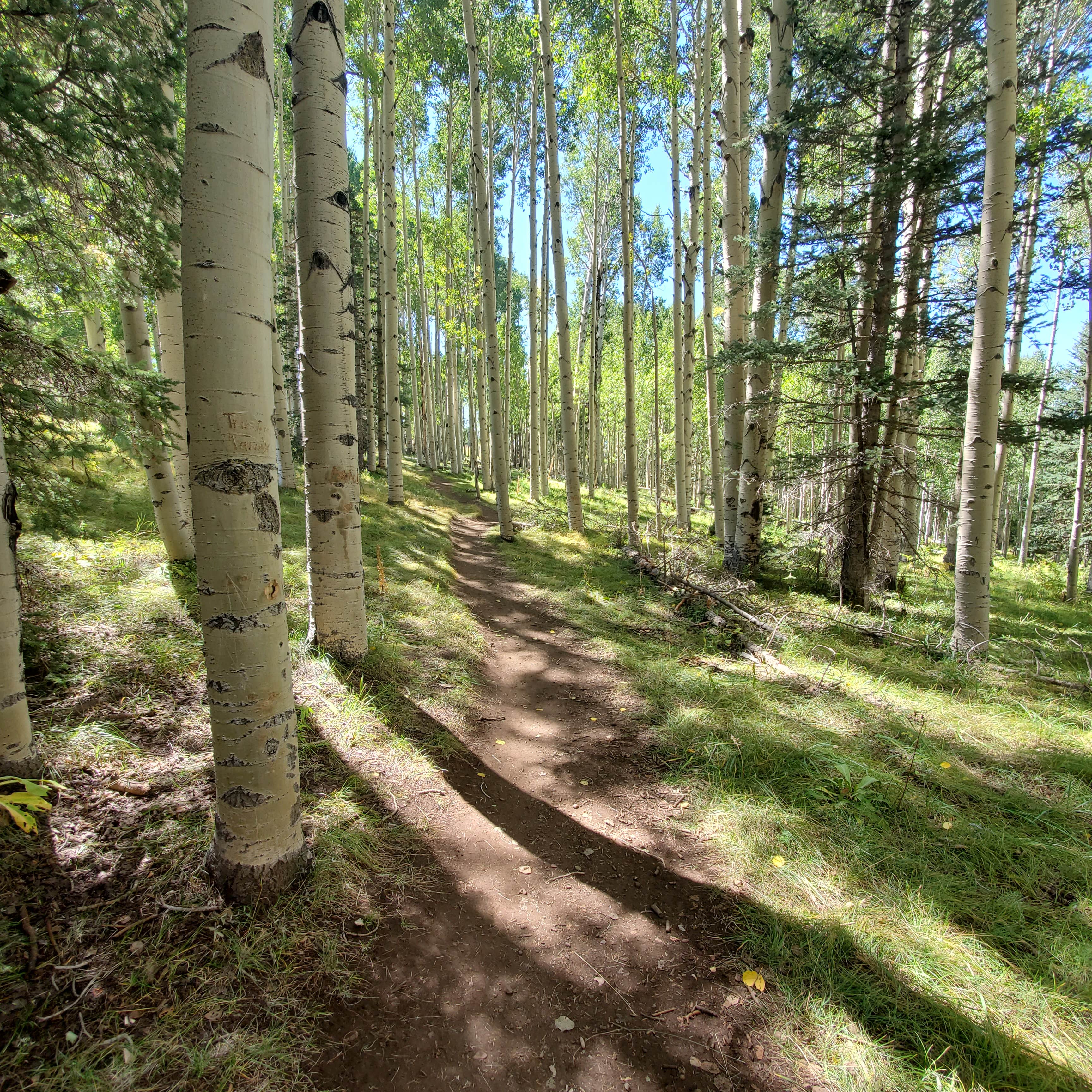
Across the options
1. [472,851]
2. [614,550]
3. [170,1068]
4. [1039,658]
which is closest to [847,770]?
[472,851]

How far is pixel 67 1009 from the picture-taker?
5.37 ft

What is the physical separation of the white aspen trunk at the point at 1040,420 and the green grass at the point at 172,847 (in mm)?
6802

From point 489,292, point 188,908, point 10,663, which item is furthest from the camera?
point 489,292

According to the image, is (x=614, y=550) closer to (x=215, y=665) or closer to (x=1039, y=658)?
(x=1039, y=658)

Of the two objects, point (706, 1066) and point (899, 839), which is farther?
point (899, 839)

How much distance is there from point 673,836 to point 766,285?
7217mm

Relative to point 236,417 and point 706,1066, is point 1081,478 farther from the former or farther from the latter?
point 236,417

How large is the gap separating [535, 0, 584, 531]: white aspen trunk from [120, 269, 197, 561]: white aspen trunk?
6524 millimetres

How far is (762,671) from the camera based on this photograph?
4.94m

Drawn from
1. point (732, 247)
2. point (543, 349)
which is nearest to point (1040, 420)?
point (732, 247)

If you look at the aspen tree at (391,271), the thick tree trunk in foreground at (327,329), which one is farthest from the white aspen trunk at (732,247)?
the aspen tree at (391,271)

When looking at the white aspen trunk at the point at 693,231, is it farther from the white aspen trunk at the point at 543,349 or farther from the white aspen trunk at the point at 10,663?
the white aspen trunk at the point at 10,663

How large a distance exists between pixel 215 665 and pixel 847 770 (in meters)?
3.41

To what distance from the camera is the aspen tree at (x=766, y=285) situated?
6.45 meters
